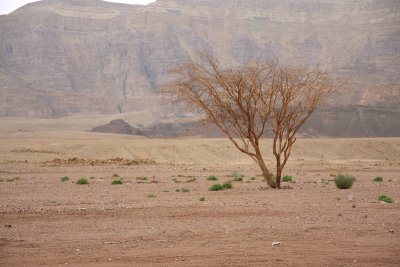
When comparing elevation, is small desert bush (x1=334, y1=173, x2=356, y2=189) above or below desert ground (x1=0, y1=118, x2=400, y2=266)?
below

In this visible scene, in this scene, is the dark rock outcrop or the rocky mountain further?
the rocky mountain

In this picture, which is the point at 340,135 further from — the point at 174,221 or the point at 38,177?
the point at 174,221

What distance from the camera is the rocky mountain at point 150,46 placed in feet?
515

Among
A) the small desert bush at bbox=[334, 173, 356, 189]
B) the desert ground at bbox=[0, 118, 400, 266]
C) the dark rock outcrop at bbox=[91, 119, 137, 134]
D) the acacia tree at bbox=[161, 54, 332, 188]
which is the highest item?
the acacia tree at bbox=[161, 54, 332, 188]

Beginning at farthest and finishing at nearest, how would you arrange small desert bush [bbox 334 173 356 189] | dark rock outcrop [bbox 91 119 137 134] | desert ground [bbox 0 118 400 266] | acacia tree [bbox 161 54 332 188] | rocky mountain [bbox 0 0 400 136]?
rocky mountain [bbox 0 0 400 136]
dark rock outcrop [bbox 91 119 137 134]
small desert bush [bbox 334 173 356 189]
acacia tree [bbox 161 54 332 188]
desert ground [bbox 0 118 400 266]

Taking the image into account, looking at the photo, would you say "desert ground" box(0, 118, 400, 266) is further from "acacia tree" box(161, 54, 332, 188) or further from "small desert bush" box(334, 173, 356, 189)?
"acacia tree" box(161, 54, 332, 188)

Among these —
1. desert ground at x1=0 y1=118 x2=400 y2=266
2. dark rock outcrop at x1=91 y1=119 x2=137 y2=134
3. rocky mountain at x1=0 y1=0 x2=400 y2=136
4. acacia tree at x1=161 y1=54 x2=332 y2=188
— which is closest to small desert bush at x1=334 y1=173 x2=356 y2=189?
desert ground at x1=0 y1=118 x2=400 y2=266

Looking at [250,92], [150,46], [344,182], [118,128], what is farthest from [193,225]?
[150,46]

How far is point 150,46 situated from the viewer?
17875 cm

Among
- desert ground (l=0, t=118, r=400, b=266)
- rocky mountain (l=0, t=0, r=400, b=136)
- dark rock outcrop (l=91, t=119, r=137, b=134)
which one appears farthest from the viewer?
rocky mountain (l=0, t=0, r=400, b=136)

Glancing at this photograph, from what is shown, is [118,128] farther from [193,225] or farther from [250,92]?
[193,225]

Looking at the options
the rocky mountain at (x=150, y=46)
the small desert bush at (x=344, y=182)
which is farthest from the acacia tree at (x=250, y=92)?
the rocky mountain at (x=150, y=46)

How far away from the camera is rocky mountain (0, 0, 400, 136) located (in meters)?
157

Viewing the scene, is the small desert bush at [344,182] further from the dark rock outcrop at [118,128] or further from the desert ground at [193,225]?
the dark rock outcrop at [118,128]
